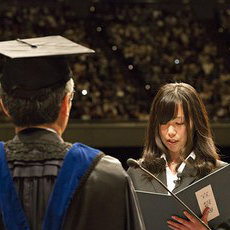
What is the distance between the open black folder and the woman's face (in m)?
0.39

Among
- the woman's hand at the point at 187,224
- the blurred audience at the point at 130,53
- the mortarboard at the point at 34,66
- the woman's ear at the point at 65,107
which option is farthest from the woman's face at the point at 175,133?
the blurred audience at the point at 130,53

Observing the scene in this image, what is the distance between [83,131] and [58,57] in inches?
291

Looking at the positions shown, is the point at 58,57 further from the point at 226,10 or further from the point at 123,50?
the point at 226,10

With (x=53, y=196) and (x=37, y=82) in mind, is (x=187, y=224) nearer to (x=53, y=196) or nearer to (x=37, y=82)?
(x=53, y=196)

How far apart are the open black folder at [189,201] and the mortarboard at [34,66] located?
0.99 m

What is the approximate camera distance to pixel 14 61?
97.7 inches

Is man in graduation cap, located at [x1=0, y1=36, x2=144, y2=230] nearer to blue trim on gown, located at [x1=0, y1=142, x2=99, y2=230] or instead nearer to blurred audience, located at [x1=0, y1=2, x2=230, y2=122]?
blue trim on gown, located at [x1=0, y1=142, x2=99, y2=230]

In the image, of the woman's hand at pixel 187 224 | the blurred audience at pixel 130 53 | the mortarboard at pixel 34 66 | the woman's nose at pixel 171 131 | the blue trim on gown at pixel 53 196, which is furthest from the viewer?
the blurred audience at pixel 130 53

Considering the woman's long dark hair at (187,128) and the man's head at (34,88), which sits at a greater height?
the man's head at (34,88)

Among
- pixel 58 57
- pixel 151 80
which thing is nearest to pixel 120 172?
pixel 58 57

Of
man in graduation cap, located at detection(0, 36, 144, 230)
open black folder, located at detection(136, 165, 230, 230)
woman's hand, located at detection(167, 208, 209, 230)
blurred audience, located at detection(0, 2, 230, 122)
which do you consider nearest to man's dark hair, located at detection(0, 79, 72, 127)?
man in graduation cap, located at detection(0, 36, 144, 230)

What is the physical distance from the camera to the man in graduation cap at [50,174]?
2303mm

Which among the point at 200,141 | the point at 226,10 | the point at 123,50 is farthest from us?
the point at 226,10

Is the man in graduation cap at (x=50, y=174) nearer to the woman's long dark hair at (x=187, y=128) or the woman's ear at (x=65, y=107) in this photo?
the woman's ear at (x=65, y=107)
